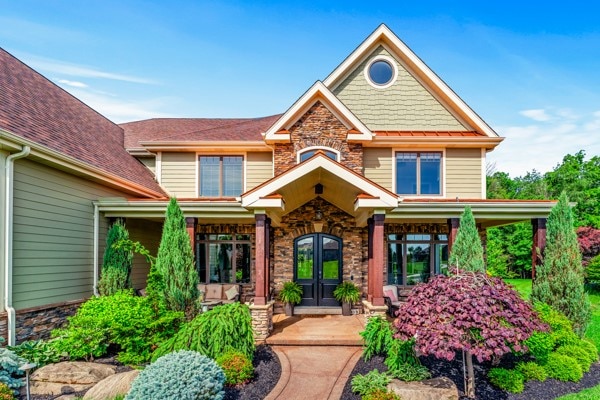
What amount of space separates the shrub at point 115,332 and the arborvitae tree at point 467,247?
6.40m

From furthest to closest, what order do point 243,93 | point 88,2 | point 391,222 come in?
point 243,93, point 391,222, point 88,2

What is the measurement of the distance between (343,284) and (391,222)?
2.40 meters

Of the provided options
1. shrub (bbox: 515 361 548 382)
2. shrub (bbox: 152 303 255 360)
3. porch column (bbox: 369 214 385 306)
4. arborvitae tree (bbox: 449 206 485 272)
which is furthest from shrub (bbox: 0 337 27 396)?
arborvitae tree (bbox: 449 206 485 272)

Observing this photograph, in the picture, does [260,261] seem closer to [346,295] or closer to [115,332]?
[115,332]

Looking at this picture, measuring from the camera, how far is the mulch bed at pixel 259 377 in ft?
17.0

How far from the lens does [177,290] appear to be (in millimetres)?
7570

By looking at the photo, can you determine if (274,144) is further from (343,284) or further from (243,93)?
(243,93)

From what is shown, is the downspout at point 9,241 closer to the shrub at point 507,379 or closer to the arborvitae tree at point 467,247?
the shrub at point 507,379

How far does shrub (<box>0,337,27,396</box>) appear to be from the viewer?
5102 millimetres

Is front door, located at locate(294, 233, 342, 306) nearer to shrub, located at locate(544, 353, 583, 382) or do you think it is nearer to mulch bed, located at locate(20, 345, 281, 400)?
mulch bed, located at locate(20, 345, 281, 400)

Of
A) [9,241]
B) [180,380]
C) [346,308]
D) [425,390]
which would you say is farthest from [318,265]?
Result: [9,241]

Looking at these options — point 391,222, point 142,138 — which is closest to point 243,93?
point 142,138

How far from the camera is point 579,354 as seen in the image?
265 inches

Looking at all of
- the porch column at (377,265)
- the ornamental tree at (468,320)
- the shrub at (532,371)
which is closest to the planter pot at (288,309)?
the porch column at (377,265)
